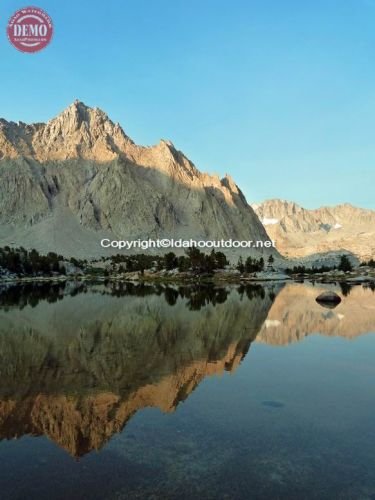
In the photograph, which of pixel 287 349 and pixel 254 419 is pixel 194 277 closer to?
pixel 287 349

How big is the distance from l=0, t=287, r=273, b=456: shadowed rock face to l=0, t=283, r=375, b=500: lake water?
0.31 ft

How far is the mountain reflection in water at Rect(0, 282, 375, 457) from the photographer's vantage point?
18.9m

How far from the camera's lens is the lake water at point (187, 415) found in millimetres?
13336

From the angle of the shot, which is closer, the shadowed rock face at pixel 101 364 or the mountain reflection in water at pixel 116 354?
the shadowed rock face at pixel 101 364

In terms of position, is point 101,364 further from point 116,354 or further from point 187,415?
point 187,415

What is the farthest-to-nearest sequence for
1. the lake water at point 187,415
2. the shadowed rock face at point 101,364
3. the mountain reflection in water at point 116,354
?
the mountain reflection in water at point 116,354 → the shadowed rock face at point 101,364 → the lake water at point 187,415

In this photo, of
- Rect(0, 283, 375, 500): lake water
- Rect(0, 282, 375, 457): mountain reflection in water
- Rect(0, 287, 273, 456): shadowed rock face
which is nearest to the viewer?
Rect(0, 283, 375, 500): lake water

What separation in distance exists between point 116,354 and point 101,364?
9.75 feet

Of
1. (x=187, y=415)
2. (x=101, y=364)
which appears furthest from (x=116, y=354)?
(x=187, y=415)

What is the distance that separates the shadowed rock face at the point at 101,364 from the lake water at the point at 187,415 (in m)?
0.09

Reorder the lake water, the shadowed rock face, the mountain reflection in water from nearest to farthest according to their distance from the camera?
the lake water → the shadowed rock face → the mountain reflection in water

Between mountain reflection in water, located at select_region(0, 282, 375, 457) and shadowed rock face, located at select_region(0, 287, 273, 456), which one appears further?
mountain reflection in water, located at select_region(0, 282, 375, 457)

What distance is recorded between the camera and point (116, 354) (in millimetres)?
30797

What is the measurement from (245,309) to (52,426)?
40.7 m
